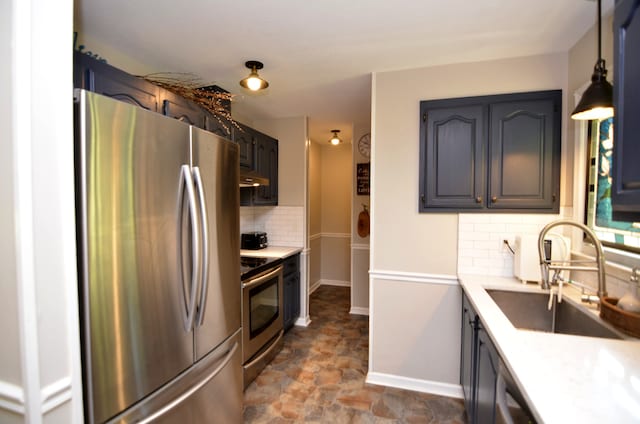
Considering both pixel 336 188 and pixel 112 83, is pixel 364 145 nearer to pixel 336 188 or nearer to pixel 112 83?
pixel 336 188

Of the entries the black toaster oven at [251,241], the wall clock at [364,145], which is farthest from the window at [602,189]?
the black toaster oven at [251,241]

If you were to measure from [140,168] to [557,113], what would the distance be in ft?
8.22

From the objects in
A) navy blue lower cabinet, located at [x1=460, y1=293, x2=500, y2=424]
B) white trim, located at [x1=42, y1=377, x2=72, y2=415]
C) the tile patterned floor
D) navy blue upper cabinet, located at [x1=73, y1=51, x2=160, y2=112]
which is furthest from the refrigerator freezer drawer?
navy blue upper cabinet, located at [x1=73, y1=51, x2=160, y2=112]

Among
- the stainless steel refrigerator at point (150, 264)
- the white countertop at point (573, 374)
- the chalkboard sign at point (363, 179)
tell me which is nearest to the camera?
the white countertop at point (573, 374)

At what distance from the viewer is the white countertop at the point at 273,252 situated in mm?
2944

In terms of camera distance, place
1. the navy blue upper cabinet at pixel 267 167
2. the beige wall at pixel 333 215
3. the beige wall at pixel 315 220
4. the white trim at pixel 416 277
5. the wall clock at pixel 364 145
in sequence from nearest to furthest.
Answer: the white trim at pixel 416 277
the navy blue upper cabinet at pixel 267 167
the wall clock at pixel 364 145
the beige wall at pixel 315 220
the beige wall at pixel 333 215

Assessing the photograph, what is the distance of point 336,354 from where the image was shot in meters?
2.85

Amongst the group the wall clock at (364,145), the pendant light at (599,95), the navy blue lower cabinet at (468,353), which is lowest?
the navy blue lower cabinet at (468,353)

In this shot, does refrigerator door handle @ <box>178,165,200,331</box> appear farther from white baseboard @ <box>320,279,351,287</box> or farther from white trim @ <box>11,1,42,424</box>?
white baseboard @ <box>320,279,351,287</box>

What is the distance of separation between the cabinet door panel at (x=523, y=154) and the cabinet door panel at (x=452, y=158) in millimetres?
94

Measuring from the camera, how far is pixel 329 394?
2.25m

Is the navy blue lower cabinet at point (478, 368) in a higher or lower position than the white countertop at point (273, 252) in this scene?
lower

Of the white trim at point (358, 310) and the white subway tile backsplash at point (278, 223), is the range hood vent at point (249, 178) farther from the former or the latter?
the white trim at point (358, 310)

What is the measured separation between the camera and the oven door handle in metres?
2.25
